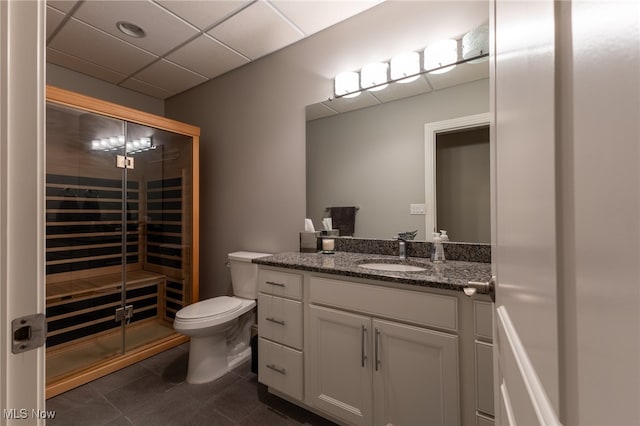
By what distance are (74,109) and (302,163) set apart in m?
1.61

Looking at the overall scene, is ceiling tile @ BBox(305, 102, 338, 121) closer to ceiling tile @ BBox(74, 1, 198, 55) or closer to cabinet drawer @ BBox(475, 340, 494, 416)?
ceiling tile @ BBox(74, 1, 198, 55)

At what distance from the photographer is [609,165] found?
20 cm

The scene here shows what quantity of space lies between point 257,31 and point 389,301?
1.99 m

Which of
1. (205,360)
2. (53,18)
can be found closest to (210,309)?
(205,360)

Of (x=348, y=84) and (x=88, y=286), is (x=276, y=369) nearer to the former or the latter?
(x=88, y=286)

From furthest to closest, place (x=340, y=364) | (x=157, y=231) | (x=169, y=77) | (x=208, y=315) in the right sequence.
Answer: (x=169, y=77)
(x=157, y=231)
(x=208, y=315)
(x=340, y=364)

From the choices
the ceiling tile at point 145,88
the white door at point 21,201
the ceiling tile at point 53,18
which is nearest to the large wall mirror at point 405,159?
the white door at point 21,201

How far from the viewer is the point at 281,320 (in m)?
1.53

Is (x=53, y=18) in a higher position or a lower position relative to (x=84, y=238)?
higher

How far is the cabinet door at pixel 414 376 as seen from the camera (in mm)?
1061

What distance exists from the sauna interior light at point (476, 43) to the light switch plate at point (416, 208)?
0.81 metres

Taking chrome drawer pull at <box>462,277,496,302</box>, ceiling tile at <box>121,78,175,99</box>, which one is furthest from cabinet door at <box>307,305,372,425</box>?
ceiling tile at <box>121,78,175,99</box>

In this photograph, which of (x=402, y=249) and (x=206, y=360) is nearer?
(x=402, y=249)

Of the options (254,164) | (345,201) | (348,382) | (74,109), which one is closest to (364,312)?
(348,382)
